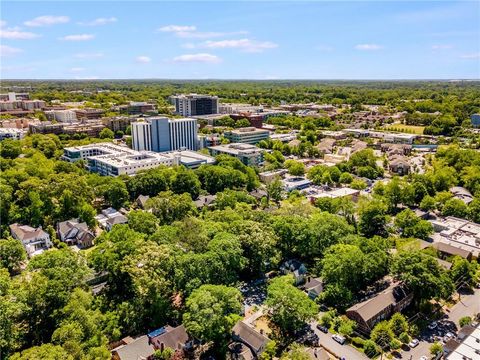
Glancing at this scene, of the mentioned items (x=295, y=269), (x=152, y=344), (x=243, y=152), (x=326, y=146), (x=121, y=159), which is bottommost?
(x=152, y=344)

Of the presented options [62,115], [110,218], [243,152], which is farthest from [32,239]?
[62,115]

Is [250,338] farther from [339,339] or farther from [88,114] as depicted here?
[88,114]

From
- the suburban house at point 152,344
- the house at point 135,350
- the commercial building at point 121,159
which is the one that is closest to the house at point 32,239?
the suburban house at point 152,344

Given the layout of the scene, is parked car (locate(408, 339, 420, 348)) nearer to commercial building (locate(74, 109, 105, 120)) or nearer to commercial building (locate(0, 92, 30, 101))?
commercial building (locate(74, 109, 105, 120))

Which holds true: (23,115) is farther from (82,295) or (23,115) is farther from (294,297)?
(294,297)

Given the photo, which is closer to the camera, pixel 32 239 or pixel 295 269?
pixel 295 269

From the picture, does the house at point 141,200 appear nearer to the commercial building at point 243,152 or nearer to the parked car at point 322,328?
the commercial building at point 243,152

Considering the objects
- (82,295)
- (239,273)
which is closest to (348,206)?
(239,273)

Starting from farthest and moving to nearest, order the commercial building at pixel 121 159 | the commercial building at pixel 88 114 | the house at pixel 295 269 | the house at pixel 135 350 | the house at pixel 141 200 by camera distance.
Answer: the commercial building at pixel 88 114 < the commercial building at pixel 121 159 < the house at pixel 141 200 < the house at pixel 295 269 < the house at pixel 135 350

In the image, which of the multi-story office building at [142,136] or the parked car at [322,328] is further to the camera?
the multi-story office building at [142,136]
